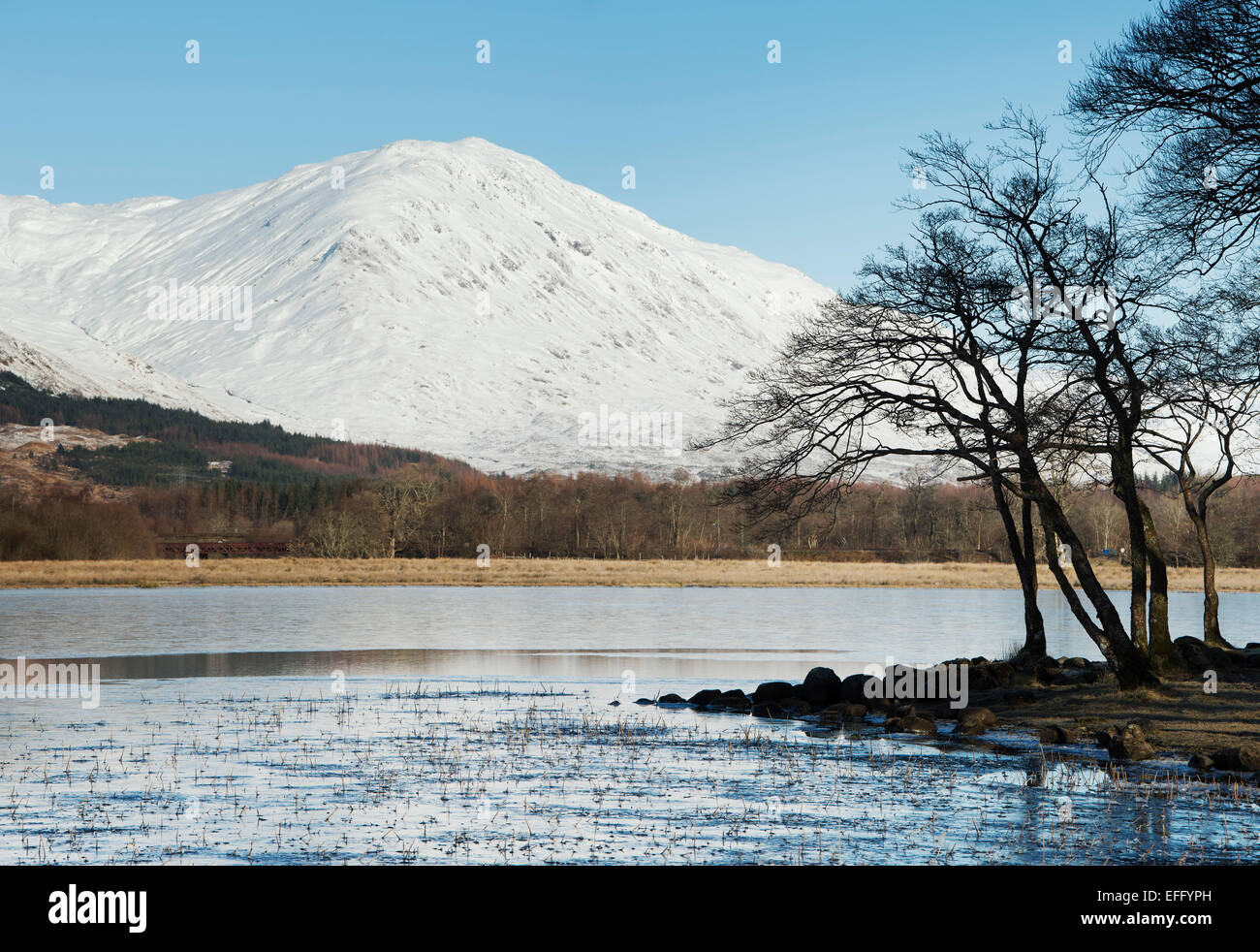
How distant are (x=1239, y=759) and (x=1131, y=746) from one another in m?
1.56

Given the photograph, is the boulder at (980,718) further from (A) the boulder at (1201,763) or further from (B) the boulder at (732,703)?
(A) the boulder at (1201,763)

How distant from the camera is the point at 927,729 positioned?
21641 mm

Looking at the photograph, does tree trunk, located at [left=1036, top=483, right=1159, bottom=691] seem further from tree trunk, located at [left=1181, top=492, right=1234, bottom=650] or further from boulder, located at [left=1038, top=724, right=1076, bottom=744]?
tree trunk, located at [left=1181, top=492, right=1234, bottom=650]

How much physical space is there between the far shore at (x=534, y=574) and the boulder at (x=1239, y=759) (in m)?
63.9

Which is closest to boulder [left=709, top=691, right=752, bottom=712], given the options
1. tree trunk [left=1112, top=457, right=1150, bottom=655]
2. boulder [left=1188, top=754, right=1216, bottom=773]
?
tree trunk [left=1112, top=457, right=1150, bottom=655]

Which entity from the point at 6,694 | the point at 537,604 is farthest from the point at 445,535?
the point at 6,694

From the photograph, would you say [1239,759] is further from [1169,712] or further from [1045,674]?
[1045,674]

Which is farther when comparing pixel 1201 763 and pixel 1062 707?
pixel 1062 707

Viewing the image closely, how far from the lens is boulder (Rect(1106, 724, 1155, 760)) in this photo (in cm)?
1791

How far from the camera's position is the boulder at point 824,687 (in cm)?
2483

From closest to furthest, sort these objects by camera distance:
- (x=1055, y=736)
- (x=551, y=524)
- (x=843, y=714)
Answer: (x=1055, y=736)
(x=843, y=714)
(x=551, y=524)

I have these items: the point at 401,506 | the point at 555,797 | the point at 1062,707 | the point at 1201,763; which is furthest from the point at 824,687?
the point at 401,506

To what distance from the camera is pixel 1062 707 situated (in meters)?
22.9
